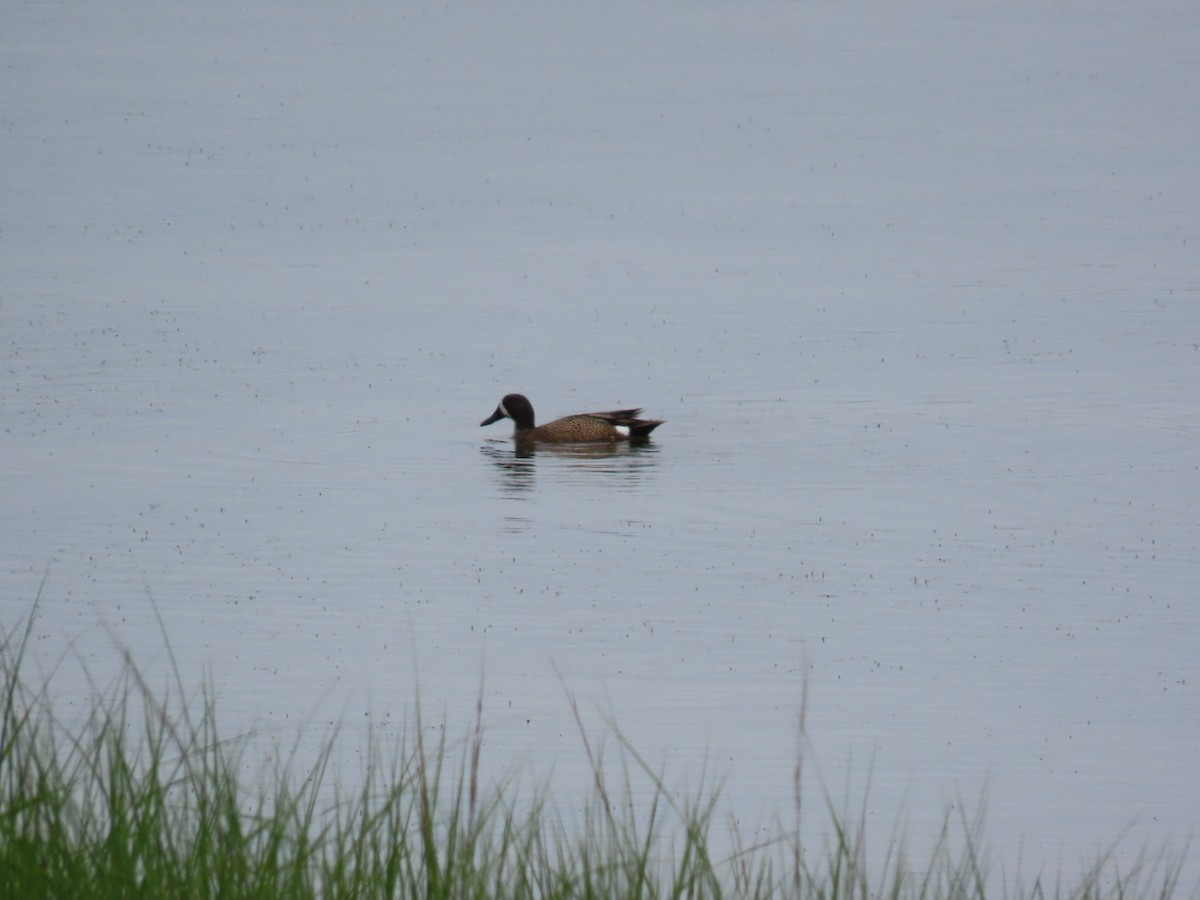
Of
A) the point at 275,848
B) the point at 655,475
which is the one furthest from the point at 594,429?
the point at 275,848

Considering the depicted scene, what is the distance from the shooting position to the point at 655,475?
21.1 metres

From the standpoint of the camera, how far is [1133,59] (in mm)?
102812

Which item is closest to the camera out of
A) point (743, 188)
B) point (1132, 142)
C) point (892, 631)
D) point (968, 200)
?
point (892, 631)

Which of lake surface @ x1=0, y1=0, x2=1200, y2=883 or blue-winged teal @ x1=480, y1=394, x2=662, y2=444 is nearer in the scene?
lake surface @ x1=0, y1=0, x2=1200, y2=883

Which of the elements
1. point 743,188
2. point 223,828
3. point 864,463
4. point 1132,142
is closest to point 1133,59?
point 1132,142

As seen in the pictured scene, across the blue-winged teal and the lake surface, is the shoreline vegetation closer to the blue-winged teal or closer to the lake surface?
the lake surface

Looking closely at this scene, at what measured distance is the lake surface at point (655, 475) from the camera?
40.5ft

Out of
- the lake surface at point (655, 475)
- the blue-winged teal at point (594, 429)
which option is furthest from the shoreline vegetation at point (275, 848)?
the blue-winged teal at point (594, 429)

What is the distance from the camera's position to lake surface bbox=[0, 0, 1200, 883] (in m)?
12.4

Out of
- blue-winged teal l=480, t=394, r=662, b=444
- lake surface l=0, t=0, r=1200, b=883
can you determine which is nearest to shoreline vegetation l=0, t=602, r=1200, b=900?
lake surface l=0, t=0, r=1200, b=883

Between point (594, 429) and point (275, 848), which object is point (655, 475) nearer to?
point (594, 429)

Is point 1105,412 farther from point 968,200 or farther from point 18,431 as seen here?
point 968,200

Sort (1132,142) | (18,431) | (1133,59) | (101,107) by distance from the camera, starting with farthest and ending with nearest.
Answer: (1133,59) → (101,107) → (1132,142) → (18,431)

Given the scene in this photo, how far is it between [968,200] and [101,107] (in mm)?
35717
